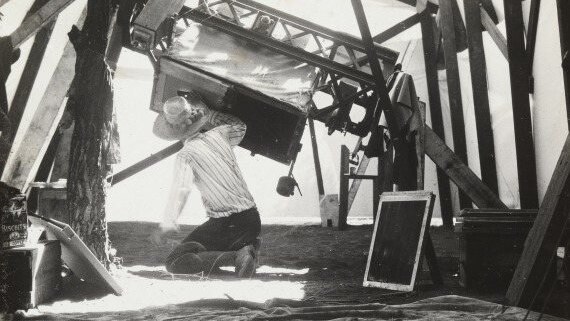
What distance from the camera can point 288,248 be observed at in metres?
6.32

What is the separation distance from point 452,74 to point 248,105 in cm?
280

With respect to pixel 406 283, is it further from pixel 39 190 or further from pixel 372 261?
pixel 39 190

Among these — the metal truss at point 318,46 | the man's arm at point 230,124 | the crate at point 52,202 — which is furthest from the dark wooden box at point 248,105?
the crate at point 52,202

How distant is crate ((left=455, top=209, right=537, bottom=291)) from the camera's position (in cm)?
362

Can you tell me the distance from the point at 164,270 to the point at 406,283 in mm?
2287

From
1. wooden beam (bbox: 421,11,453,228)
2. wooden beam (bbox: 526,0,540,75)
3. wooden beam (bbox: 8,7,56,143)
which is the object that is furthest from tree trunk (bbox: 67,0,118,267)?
wooden beam (bbox: 421,11,453,228)

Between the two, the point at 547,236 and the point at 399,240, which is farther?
the point at 399,240

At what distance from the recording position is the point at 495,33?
6.21 m

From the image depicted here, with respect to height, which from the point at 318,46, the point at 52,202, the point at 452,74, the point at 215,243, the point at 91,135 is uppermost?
the point at 318,46

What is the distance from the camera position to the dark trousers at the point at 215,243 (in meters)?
4.37

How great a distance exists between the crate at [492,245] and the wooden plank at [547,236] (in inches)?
27.6

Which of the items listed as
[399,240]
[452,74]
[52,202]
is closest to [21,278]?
[399,240]

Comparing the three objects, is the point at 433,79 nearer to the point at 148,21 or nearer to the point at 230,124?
the point at 230,124

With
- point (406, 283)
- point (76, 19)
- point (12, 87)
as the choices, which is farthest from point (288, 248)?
point (76, 19)
